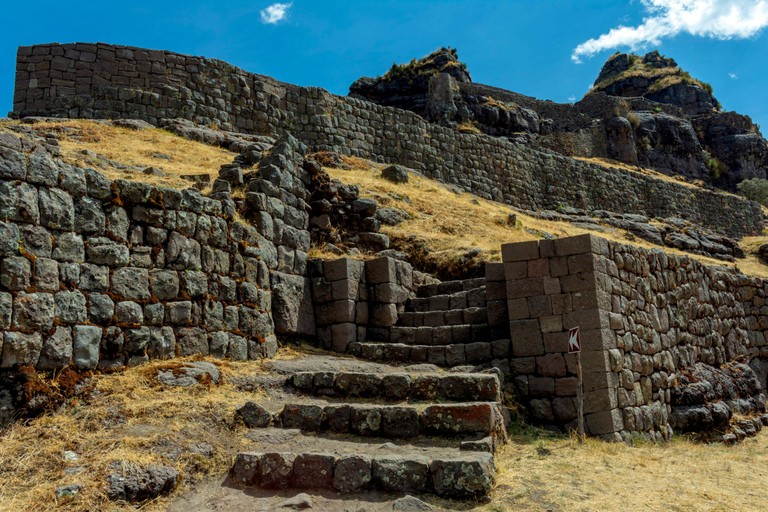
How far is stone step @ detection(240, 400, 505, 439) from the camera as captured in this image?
22.7 ft

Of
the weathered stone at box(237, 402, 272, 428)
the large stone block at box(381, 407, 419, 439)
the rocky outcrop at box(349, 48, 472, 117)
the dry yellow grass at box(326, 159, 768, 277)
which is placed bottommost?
the large stone block at box(381, 407, 419, 439)

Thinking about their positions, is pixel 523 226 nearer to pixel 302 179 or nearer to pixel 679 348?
pixel 679 348

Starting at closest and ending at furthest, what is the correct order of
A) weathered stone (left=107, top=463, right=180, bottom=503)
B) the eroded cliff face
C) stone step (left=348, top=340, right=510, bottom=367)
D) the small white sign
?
1. weathered stone (left=107, top=463, right=180, bottom=503)
2. the small white sign
3. stone step (left=348, top=340, right=510, bottom=367)
4. the eroded cliff face

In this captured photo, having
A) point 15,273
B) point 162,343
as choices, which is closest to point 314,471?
point 162,343

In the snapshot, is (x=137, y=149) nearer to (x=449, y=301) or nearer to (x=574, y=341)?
(x=449, y=301)

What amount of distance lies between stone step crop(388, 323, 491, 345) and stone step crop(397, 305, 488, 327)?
181 mm

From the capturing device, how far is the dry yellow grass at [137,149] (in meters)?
11.7

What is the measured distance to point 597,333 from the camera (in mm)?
8992

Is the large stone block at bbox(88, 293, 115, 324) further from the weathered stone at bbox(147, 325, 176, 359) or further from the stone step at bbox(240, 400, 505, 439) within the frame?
the stone step at bbox(240, 400, 505, 439)

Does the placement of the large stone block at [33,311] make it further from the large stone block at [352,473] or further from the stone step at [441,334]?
the stone step at [441,334]

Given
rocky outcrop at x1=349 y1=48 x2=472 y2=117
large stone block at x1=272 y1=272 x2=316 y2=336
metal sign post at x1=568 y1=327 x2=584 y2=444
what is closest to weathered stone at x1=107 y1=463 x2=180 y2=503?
large stone block at x1=272 y1=272 x2=316 y2=336

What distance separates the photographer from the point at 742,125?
1829 inches

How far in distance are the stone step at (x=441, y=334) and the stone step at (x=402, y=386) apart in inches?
88.5

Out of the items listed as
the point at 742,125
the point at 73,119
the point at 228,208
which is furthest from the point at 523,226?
the point at 742,125
